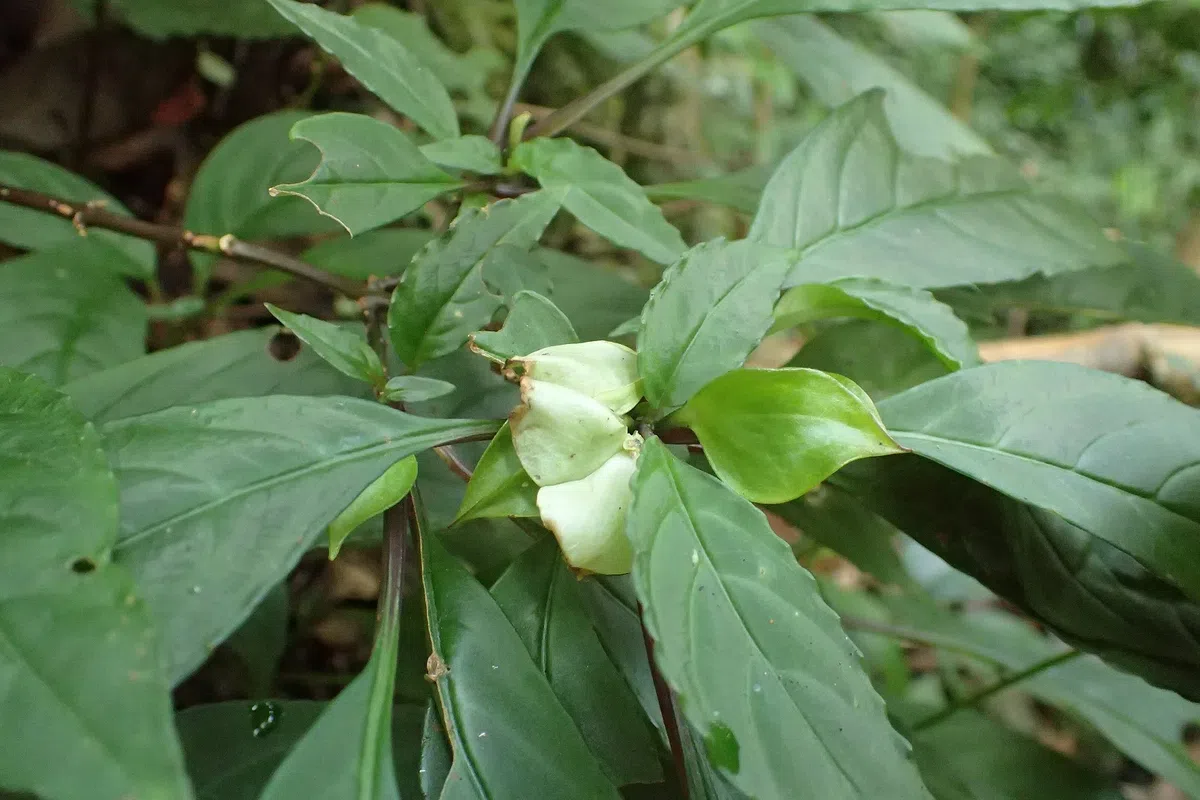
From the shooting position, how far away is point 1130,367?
1.03 meters

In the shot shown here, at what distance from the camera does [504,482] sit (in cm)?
38

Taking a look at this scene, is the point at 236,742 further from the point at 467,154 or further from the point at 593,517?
the point at 467,154

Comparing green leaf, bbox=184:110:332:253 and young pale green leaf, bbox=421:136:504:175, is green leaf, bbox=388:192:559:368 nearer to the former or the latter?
young pale green leaf, bbox=421:136:504:175

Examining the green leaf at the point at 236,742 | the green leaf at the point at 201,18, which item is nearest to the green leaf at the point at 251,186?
the green leaf at the point at 201,18

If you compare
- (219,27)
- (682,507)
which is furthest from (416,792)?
(219,27)

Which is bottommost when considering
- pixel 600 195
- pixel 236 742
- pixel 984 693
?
pixel 984 693

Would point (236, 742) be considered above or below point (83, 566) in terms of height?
below

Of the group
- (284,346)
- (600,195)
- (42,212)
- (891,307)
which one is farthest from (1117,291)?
(42,212)

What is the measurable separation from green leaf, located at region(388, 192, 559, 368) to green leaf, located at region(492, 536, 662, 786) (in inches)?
5.4

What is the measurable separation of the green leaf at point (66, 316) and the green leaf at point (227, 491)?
0.29m

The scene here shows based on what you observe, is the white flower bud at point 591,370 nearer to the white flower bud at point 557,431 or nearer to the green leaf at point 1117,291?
the white flower bud at point 557,431

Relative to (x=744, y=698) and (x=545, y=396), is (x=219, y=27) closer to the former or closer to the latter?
(x=545, y=396)

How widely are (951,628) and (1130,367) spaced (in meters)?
0.44

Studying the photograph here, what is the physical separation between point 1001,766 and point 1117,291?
467mm
